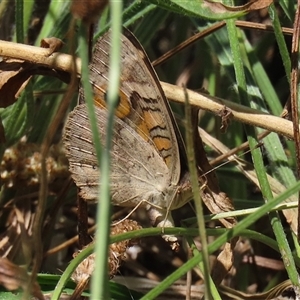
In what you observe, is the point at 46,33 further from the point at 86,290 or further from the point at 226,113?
the point at 86,290

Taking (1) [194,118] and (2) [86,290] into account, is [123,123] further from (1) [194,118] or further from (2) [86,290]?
(2) [86,290]

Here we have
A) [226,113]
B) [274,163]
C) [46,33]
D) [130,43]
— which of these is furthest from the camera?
[46,33]

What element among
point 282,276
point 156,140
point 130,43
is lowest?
point 282,276

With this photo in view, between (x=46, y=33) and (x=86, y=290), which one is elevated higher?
(x=46, y=33)

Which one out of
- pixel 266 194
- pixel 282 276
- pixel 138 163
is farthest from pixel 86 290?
pixel 282 276

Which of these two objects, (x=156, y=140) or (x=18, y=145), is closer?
(x=156, y=140)

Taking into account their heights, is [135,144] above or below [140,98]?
below

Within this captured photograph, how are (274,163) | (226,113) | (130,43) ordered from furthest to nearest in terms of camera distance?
(274,163)
(226,113)
(130,43)
